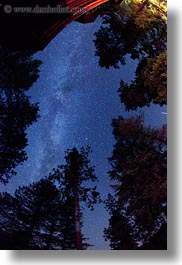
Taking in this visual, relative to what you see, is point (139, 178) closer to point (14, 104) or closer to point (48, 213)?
point (48, 213)

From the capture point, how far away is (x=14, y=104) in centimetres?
231

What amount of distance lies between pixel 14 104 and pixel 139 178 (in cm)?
74

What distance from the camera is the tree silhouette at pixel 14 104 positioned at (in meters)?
2.30

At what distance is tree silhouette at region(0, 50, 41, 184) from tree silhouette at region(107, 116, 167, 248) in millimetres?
459

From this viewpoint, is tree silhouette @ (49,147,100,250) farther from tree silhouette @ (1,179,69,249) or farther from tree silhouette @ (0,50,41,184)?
tree silhouette @ (0,50,41,184)

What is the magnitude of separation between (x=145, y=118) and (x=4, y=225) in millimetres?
897

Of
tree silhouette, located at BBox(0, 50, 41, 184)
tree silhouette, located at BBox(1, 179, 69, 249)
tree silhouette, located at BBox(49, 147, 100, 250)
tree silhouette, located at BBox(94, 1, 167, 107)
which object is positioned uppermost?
tree silhouette, located at BBox(94, 1, 167, 107)

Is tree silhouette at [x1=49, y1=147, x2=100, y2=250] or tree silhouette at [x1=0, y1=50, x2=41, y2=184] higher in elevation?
tree silhouette at [x1=0, y1=50, x2=41, y2=184]

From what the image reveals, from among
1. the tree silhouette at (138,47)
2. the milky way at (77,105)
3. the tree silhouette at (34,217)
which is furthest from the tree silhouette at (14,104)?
the tree silhouette at (138,47)

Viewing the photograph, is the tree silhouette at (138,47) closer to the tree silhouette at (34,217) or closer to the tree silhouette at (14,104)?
the tree silhouette at (14,104)

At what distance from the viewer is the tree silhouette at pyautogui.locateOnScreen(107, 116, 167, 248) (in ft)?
7.51

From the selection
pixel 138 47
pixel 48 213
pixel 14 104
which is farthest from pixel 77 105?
pixel 48 213

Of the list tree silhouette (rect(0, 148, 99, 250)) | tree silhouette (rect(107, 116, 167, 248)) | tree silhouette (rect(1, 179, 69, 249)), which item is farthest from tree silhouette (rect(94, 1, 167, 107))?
tree silhouette (rect(1, 179, 69, 249))

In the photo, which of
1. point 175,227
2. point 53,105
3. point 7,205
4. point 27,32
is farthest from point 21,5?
point 175,227
